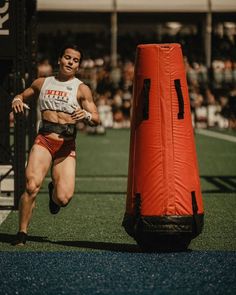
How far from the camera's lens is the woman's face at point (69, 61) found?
8617 mm

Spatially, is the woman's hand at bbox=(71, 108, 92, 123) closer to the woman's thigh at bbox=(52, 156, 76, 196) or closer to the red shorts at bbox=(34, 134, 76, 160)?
the red shorts at bbox=(34, 134, 76, 160)

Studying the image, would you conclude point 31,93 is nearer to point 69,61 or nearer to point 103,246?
point 69,61

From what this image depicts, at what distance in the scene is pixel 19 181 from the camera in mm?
11188

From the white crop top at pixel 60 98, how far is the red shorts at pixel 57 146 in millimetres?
279

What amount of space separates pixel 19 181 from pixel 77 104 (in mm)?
2775

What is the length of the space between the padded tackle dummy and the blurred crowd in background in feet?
85.3

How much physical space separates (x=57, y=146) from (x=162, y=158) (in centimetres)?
114

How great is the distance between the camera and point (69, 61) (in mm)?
8641

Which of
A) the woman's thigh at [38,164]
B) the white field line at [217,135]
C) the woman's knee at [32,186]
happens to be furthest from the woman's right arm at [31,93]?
the white field line at [217,135]

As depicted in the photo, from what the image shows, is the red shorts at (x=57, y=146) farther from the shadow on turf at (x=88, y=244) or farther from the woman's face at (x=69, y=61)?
the shadow on turf at (x=88, y=244)

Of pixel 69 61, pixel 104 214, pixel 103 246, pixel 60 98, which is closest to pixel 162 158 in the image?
pixel 103 246

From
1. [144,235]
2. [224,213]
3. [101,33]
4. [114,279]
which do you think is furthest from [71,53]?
[101,33]

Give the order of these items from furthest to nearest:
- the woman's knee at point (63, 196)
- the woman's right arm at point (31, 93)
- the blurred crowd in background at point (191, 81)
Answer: the blurred crowd in background at point (191, 81) → the woman's knee at point (63, 196) → the woman's right arm at point (31, 93)

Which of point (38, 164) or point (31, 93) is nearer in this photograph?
point (38, 164)
